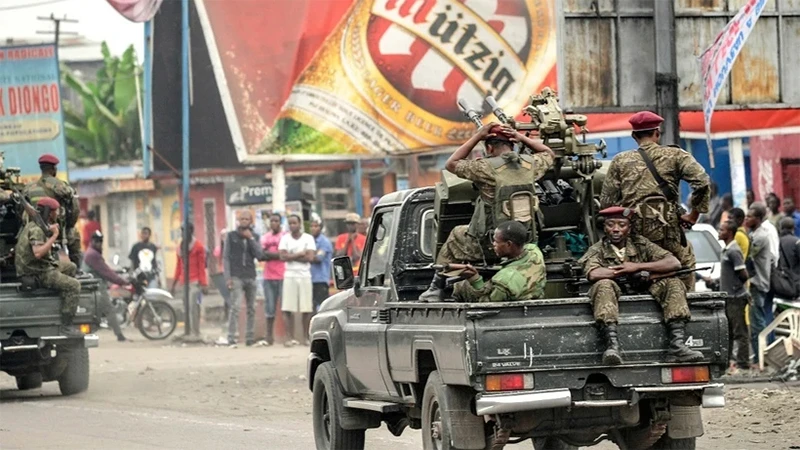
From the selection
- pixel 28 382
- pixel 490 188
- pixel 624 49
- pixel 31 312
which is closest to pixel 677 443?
pixel 490 188

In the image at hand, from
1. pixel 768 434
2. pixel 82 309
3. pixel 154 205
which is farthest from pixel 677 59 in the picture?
pixel 154 205

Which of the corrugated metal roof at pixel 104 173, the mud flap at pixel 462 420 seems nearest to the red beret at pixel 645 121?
the mud flap at pixel 462 420

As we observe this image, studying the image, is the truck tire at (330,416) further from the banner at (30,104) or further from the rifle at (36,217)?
the banner at (30,104)

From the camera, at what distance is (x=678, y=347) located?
8922mm

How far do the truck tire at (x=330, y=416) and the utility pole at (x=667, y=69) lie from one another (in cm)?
632

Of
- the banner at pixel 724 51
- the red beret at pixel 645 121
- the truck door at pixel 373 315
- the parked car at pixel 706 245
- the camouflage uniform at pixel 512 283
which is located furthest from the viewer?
the parked car at pixel 706 245

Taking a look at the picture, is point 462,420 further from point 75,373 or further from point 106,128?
point 106,128

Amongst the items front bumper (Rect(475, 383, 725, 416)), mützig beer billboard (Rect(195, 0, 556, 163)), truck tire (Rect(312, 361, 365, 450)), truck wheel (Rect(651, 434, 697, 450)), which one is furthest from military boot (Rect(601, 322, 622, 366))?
mützig beer billboard (Rect(195, 0, 556, 163))

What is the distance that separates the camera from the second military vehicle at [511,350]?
868 cm

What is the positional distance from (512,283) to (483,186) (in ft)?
2.86

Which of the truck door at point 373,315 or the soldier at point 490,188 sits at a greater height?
the soldier at point 490,188

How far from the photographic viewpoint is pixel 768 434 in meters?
12.1

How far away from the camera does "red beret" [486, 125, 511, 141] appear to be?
9872 millimetres

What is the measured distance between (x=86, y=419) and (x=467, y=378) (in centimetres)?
705
